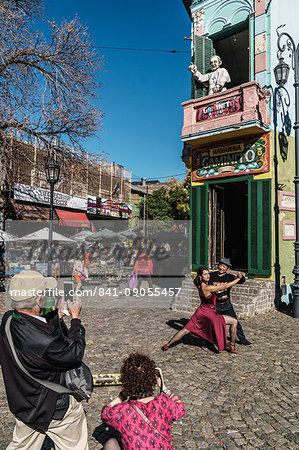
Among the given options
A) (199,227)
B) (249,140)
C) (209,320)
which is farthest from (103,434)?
(249,140)

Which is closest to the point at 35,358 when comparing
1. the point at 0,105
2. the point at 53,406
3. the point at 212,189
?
the point at 53,406

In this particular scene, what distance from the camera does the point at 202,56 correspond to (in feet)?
39.5

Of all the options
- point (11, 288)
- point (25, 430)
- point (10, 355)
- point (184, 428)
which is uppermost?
point (11, 288)

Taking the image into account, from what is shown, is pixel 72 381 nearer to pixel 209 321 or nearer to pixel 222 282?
pixel 209 321

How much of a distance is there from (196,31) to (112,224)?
921 inches

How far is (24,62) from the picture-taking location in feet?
39.7

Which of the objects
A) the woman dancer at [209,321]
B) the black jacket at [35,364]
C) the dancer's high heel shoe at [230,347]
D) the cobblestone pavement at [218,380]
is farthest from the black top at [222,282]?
the black jacket at [35,364]

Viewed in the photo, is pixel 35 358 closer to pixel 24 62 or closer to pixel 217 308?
pixel 217 308

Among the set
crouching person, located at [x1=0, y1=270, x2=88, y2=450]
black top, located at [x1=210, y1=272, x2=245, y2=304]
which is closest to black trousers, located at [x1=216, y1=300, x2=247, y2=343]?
black top, located at [x1=210, y1=272, x2=245, y2=304]

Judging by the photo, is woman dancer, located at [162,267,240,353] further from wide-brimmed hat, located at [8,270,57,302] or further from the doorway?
the doorway

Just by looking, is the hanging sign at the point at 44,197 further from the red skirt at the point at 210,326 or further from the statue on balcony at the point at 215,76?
the red skirt at the point at 210,326

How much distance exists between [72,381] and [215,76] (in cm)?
1127

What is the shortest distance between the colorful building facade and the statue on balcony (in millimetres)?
344

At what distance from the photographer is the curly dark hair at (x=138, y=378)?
2375mm
